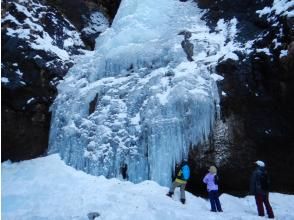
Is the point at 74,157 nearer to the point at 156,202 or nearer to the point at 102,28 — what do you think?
the point at 156,202

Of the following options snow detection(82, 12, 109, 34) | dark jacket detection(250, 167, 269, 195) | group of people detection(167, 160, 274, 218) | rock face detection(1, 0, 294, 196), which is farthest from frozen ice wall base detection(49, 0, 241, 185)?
dark jacket detection(250, 167, 269, 195)

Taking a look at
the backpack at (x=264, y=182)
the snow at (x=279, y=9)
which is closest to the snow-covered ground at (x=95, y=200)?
the backpack at (x=264, y=182)

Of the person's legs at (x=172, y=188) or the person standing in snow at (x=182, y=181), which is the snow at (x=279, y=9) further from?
the person's legs at (x=172, y=188)

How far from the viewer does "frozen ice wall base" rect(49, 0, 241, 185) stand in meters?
9.77

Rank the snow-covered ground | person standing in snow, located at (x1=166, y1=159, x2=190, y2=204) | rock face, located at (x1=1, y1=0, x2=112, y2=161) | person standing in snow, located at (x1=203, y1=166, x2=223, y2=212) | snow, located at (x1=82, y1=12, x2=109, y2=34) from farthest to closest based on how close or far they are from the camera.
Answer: snow, located at (x1=82, y1=12, x2=109, y2=34), rock face, located at (x1=1, y1=0, x2=112, y2=161), person standing in snow, located at (x1=166, y1=159, x2=190, y2=204), person standing in snow, located at (x1=203, y1=166, x2=223, y2=212), the snow-covered ground

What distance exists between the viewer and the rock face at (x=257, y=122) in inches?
385

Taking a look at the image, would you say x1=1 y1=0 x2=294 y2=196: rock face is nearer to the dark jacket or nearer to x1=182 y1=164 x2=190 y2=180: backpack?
x1=182 y1=164 x2=190 y2=180: backpack

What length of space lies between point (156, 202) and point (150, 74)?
4.27 meters

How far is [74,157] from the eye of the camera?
1071 centimetres

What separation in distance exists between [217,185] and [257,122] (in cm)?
240

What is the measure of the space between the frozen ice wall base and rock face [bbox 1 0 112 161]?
525 millimetres

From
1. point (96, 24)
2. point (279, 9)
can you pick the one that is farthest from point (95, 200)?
point (96, 24)

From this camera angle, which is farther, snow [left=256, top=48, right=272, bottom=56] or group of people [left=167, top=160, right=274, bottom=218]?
snow [left=256, top=48, right=272, bottom=56]

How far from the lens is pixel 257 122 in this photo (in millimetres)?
9898
